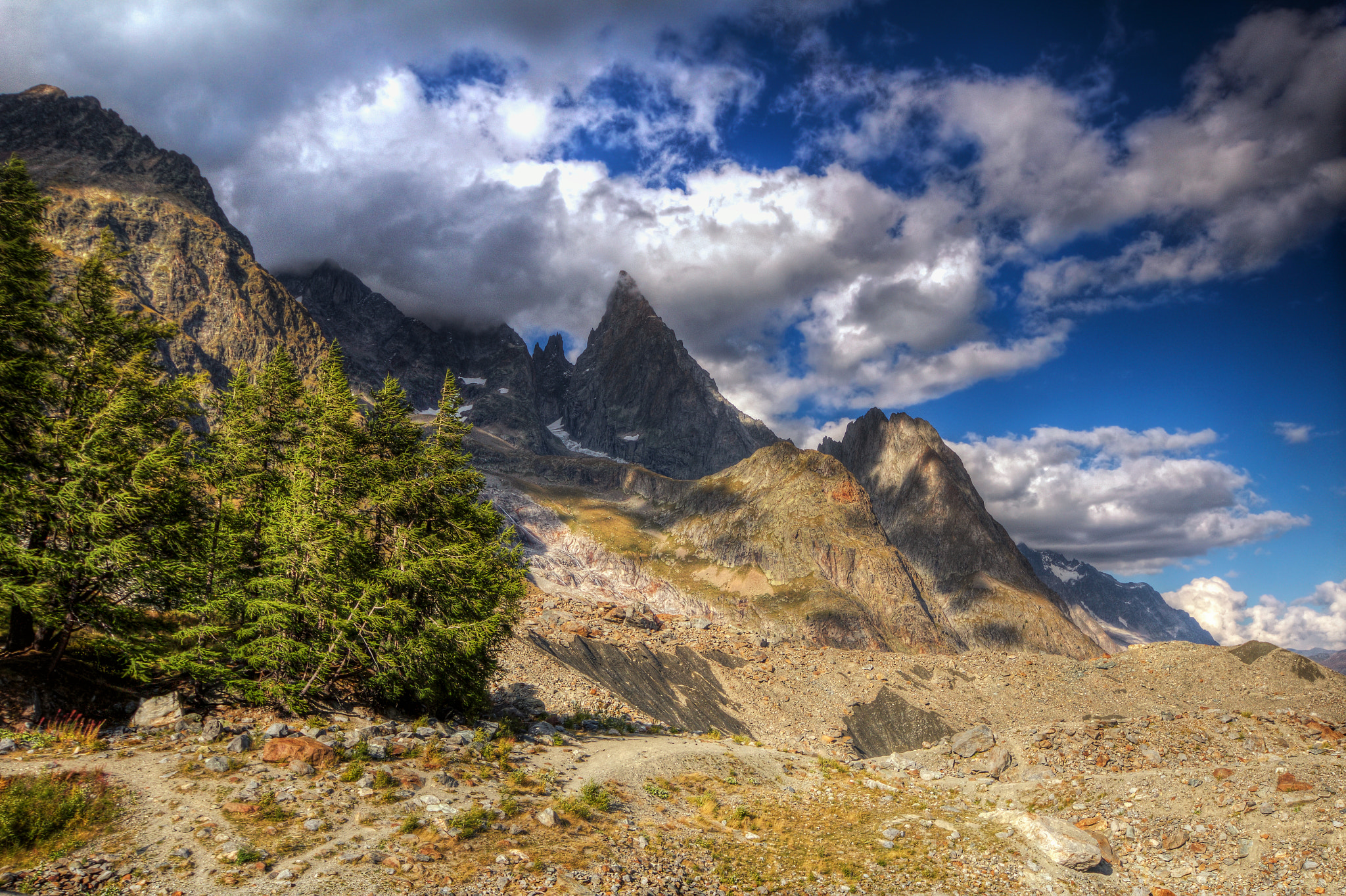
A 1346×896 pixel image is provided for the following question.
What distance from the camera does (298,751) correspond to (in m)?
16.8

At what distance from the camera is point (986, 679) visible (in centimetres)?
7512

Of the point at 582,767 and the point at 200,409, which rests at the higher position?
the point at 200,409

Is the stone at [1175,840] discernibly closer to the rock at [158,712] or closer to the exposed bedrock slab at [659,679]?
the rock at [158,712]

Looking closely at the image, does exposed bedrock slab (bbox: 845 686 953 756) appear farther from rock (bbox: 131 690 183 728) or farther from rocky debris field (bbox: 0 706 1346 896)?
rock (bbox: 131 690 183 728)

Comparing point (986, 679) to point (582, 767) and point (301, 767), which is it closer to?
point (582, 767)

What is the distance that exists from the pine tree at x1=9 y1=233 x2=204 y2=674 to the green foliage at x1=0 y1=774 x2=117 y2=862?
555cm

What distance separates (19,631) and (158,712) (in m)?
5.40

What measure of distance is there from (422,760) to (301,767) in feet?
12.1

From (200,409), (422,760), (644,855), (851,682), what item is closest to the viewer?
(644,855)

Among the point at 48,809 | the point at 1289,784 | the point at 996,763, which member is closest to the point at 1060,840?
the point at 1289,784

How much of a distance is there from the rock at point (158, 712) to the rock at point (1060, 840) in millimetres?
27939

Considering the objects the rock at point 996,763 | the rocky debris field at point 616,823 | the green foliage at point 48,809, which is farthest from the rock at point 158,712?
the rock at point 996,763

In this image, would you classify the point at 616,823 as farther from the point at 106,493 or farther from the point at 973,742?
the point at 973,742

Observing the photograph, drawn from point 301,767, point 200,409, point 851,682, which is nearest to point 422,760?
point 301,767
